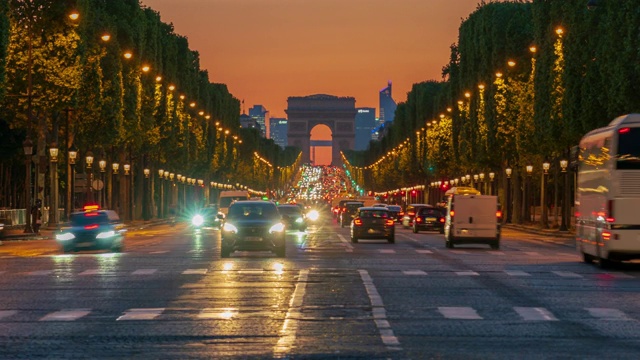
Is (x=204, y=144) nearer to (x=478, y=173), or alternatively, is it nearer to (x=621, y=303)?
(x=478, y=173)

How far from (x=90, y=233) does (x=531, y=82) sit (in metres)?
45.7

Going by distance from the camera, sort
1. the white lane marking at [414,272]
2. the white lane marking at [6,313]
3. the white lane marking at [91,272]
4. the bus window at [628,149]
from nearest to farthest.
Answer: the white lane marking at [6,313], the white lane marking at [91,272], the white lane marking at [414,272], the bus window at [628,149]

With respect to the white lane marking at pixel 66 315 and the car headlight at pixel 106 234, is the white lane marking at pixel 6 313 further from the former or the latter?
the car headlight at pixel 106 234

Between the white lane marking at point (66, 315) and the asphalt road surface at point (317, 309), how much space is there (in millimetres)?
20

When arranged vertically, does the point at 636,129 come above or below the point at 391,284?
above

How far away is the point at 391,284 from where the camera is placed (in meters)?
28.7

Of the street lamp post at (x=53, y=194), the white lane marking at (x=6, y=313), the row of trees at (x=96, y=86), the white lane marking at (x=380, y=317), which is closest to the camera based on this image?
the white lane marking at (x=380, y=317)

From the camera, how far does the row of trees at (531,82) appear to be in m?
60.2

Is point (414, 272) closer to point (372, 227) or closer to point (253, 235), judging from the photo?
point (253, 235)

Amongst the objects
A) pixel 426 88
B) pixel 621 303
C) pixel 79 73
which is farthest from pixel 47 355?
pixel 426 88

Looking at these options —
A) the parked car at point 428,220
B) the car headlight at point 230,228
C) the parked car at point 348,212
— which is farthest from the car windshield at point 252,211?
the parked car at point 348,212

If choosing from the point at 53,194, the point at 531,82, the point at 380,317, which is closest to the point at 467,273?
the point at 380,317

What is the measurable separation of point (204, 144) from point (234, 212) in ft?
374

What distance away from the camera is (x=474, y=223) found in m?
51.8
